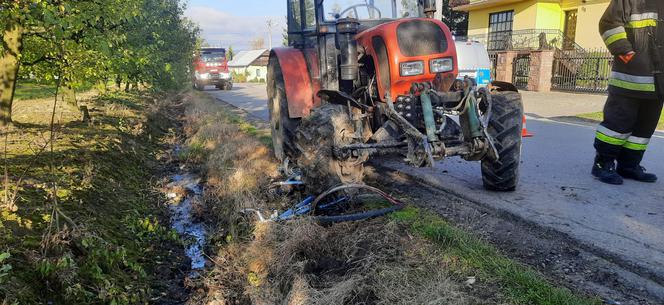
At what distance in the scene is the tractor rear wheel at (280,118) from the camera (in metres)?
6.01

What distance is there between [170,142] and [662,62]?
8.23 metres

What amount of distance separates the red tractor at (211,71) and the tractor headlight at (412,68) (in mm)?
24871

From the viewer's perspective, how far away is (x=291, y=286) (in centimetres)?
320

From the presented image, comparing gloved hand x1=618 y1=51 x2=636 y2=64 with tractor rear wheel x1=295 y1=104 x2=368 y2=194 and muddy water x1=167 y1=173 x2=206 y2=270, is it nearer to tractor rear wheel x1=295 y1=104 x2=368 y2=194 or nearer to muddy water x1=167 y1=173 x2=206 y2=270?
tractor rear wheel x1=295 y1=104 x2=368 y2=194

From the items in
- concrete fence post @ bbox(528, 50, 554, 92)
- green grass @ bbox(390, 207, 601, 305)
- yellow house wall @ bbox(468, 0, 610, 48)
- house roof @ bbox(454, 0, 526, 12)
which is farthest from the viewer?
house roof @ bbox(454, 0, 526, 12)

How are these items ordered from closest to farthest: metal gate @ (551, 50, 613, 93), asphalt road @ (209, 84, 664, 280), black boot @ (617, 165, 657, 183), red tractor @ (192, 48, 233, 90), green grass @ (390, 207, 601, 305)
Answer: green grass @ (390, 207, 601, 305)
asphalt road @ (209, 84, 664, 280)
black boot @ (617, 165, 657, 183)
metal gate @ (551, 50, 613, 93)
red tractor @ (192, 48, 233, 90)

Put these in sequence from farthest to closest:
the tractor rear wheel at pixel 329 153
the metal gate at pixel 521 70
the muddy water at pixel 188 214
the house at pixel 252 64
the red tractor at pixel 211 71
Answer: the house at pixel 252 64
the red tractor at pixel 211 71
the metal gate at pixel 521 70
the muddy water at pixel 188 214
the tractor rear wheel at pixel 329 153

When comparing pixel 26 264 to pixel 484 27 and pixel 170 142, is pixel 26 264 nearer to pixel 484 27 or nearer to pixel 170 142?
pixel 170 142

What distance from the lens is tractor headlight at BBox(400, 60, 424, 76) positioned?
4.68 m

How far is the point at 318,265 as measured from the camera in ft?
11.3

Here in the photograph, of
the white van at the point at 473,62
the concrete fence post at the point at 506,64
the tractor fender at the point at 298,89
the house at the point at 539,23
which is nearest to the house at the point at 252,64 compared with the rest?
the house at the point at 539,23

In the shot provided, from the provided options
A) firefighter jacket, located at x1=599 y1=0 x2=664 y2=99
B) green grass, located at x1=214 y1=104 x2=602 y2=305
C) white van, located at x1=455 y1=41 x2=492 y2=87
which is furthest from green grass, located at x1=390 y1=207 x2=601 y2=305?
white van, located at x1=455 y1=41 x2=492 y2=87

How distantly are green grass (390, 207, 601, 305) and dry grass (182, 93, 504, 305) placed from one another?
13cm

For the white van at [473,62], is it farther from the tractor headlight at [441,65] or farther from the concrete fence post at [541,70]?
the tractor headlight at [441,65]
